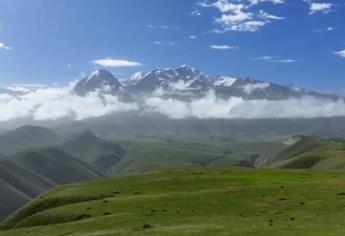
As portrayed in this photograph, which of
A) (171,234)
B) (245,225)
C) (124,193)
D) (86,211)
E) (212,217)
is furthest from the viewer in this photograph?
(124,193)

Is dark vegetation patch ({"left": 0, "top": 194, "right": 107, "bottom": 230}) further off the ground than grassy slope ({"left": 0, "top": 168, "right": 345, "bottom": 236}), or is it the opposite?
dark vegetation patch ({"left": 0, "top": 194, "right": 107, "bottom": 230})

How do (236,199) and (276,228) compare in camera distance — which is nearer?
(276,228)

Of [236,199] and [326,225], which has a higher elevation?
[236,199]

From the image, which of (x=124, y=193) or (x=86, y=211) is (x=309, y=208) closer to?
(x=86, y=211)

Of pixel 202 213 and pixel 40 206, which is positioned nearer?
pixel 202 213

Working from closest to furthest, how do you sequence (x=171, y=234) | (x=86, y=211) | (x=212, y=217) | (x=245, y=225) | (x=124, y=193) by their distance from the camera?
(x=171, y=234), (x=245, y=225), (x=212, y=217), (x=86, y=211), (x=124, y=193)

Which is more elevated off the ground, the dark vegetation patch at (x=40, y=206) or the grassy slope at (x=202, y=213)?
the dark vegetation patch at (x=40, y=206)

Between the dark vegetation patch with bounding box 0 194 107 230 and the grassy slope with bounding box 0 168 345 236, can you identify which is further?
the dark vegetation patch with bounding box 0 194 107 230

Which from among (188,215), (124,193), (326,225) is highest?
(124,193)

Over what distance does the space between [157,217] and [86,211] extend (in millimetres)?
13310

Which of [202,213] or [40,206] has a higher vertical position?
[40,206]

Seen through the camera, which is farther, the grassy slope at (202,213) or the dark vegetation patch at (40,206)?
the dark vegetation patch at (40,206)

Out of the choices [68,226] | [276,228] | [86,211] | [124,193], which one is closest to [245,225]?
[276,228]

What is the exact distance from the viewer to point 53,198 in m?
90.9
